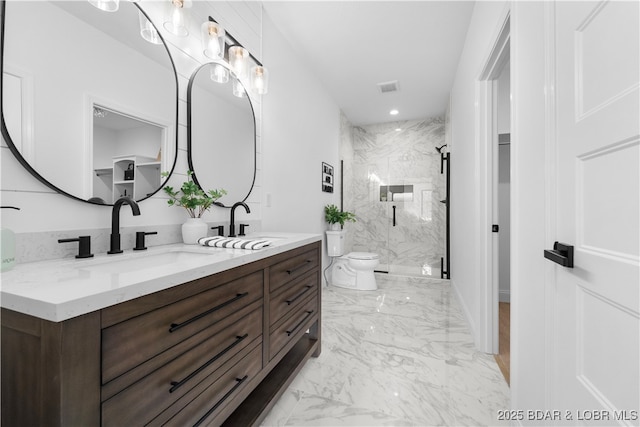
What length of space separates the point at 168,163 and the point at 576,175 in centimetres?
173

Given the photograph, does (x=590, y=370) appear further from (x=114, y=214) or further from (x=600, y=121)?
(x=114, y=214)

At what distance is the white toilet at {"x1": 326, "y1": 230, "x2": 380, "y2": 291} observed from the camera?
11.7ft

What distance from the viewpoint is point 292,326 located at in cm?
159

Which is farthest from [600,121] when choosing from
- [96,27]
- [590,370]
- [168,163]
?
[96,27]

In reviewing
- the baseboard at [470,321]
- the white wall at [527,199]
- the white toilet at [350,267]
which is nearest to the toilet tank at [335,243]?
the white toilet at [350,267]

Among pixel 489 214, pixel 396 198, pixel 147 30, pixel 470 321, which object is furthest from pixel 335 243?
pixel 147 30

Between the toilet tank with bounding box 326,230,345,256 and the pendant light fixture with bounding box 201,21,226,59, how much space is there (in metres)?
2.48

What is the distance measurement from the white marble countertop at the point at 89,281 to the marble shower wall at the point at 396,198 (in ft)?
12.3

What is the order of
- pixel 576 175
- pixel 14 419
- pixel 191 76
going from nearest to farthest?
1. pixel 14 419
2. pixel 576 175
3. pixel 191 76

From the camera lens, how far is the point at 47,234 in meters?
1.01

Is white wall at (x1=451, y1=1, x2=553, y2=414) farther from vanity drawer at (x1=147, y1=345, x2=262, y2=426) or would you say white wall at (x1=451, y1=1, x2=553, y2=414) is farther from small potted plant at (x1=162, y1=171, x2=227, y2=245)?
small potted plant at (x1=162, y1=171, x2=227, y2=245)

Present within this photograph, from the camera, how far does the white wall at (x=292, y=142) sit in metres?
2.41

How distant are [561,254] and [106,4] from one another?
2003 millimetres

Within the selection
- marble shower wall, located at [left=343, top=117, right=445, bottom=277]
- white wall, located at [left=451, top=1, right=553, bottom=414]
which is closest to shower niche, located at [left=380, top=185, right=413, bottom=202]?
marble shower wall, located at [left=343, top=117, right=445, bottom=277]
